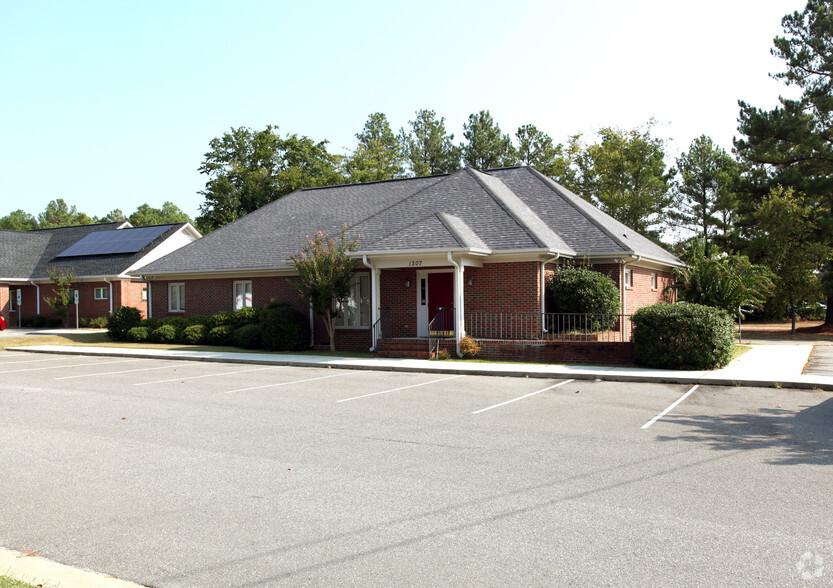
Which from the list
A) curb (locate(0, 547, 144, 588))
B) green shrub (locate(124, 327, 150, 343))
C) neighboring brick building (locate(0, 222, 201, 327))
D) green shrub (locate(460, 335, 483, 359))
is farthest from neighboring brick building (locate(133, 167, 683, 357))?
curb (locate(0, 547, 144, 588))

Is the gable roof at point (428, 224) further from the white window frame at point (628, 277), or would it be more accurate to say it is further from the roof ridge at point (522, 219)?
the white window frame at point (628, 277)

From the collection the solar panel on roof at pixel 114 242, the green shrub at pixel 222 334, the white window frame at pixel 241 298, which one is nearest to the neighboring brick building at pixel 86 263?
the solar panel on roof at pixel 114 242

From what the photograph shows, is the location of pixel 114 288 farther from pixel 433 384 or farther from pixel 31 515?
pixel 31 515

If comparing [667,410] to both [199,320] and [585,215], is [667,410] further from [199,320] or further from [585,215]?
[199,320]

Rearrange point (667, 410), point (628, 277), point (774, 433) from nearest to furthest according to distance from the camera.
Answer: point (774, 433)
point (667, 410)
point (628, 277)

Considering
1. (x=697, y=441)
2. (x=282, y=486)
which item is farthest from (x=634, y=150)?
(x=282, y=486)

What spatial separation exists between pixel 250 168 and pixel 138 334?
80.8 feet

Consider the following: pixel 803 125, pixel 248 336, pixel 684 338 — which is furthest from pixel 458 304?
pixel 803 125

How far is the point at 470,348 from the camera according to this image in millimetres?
19297

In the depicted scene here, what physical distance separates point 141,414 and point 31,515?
203 inches

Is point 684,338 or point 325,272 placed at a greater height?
point 325,272

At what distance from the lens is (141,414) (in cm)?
1088

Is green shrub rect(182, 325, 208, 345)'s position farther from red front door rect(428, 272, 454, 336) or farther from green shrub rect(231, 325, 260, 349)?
red front door rect(428, 272, 454, 336)

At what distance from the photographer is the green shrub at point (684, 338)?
16.3 m
